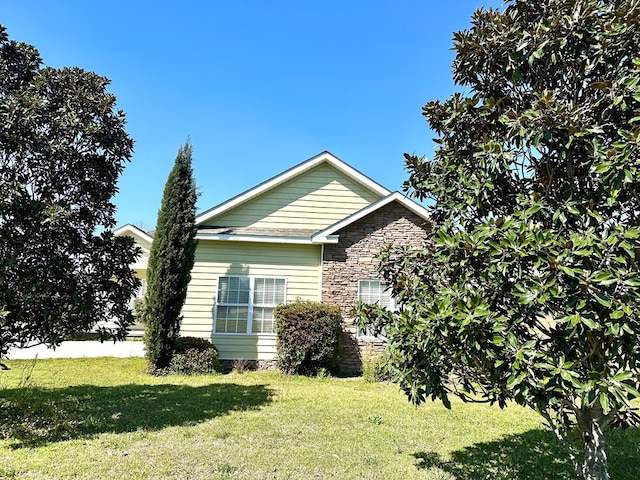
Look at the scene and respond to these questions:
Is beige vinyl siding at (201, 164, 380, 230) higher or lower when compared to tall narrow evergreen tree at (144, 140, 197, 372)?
Answer: higher

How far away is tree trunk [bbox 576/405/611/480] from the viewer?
3.57 meters

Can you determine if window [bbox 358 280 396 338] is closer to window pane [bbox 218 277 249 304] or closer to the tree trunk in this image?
window pane [bbox 218 277 249 304]

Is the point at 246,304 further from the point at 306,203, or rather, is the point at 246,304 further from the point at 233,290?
the point at 306,203

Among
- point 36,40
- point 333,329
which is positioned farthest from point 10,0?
point 333,329

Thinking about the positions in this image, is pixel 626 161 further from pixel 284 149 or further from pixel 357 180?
pixel 284 149

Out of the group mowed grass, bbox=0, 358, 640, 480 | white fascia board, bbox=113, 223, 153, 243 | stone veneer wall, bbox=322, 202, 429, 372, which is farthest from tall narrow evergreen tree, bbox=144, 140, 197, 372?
white fascia board, bbox=113, 223, 153, 243

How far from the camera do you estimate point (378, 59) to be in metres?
11.0

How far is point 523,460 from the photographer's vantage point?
499 centimetres

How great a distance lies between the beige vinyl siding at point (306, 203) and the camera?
12.6 metres

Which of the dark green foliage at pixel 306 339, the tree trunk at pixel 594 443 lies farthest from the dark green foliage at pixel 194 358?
the tree trunk at pixel 594 443

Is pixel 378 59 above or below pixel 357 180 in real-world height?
above

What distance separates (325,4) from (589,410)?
30.3ft

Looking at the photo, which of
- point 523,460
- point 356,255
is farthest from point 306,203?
point 523,460

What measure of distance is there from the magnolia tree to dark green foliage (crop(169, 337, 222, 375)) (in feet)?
24.4
